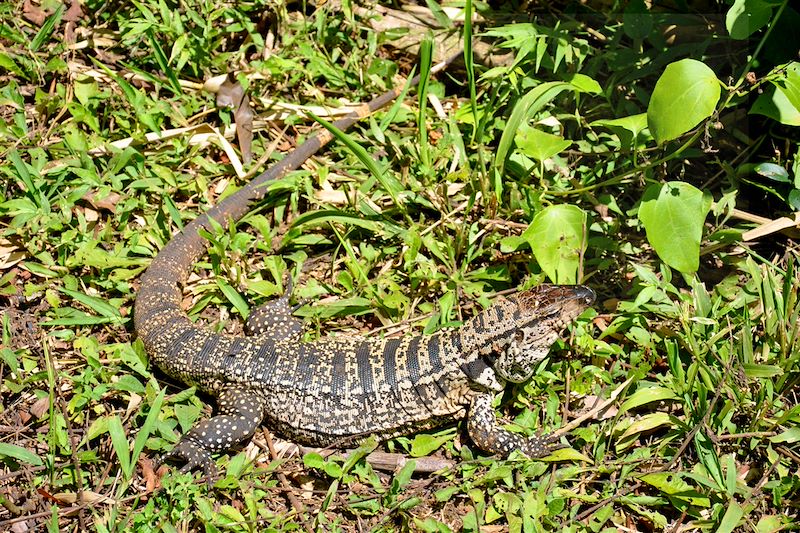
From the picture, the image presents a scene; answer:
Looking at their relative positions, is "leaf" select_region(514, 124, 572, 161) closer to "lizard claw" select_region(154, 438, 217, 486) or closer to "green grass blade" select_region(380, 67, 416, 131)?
"green grass blade" select_region(380, 67, 416, 131)

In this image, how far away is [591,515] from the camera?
5211mm

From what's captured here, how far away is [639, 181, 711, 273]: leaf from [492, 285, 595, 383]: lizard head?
63 centimetres

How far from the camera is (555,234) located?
568 cm

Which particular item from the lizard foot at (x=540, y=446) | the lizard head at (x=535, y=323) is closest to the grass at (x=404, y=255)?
the lizard foot at (x=540, y=446)

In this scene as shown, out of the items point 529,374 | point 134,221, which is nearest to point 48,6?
point 134,221

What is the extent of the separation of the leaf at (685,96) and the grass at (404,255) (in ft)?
1.20

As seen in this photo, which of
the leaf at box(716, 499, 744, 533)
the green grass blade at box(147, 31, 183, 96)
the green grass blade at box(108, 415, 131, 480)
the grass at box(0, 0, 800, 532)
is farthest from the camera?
the green grass blade at box(147, 31, 183, 96)

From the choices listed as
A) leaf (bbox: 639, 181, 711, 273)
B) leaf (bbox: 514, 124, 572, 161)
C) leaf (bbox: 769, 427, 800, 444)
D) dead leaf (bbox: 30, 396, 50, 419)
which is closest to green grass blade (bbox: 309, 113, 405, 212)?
leaf (bbox: 514, 124, 572, 161)

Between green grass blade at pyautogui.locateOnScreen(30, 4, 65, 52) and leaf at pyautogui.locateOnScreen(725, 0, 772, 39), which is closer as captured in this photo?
leaf at pyautogui.locateOnScreen(725, 0, 772, 39)

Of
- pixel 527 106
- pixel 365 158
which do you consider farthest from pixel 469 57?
pixel 365 158

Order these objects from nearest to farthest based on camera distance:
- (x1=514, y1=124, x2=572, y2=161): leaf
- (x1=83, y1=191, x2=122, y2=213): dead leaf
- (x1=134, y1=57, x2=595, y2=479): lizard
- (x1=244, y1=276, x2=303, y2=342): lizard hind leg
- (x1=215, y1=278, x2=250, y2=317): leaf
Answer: (x1=134, y1=57, x2=595, y2=479): lizard < (x1=514, y1=124, x2=572, y2=161): leaf < (x1=244, y1=276, x2=303, y2=342): lizard hind leg < (x1=215, y1=278, x2=250, y2=317): leaf < (x1=83, y1=191, x2=122, y2=213): dead leaf

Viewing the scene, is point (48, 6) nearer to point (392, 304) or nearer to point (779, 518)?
point (392, 304)

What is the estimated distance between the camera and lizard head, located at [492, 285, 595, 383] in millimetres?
5453

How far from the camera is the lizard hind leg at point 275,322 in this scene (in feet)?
20.3
